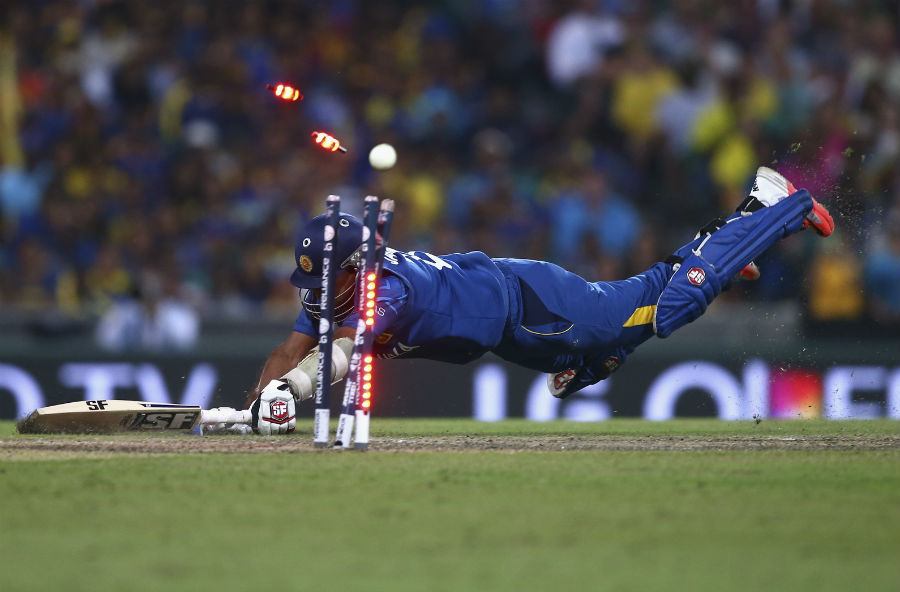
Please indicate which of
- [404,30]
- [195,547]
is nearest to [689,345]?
[404,30]

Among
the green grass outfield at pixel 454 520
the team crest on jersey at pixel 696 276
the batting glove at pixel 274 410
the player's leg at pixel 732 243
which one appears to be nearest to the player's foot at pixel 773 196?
the player's leg at pixel 732 243

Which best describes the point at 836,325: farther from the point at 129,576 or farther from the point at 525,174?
the point at 129,576

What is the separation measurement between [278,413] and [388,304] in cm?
84

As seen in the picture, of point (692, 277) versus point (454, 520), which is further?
point (692, 277)

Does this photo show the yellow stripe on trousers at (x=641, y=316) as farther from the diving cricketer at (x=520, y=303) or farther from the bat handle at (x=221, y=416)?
the bat handle at (x=221, y=416)

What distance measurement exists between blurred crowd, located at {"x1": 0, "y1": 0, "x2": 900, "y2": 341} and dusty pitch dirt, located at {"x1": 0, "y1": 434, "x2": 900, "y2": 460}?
3984 millimetres

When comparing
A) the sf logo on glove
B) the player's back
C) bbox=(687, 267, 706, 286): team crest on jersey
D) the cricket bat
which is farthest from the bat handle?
bbox=(687, 267, 706, 286): team crest on jersey

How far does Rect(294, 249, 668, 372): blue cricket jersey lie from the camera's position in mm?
6941

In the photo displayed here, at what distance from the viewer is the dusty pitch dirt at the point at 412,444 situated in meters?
6.43

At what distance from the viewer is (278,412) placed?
6.91m

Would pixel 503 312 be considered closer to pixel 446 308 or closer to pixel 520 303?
pixel 520 303

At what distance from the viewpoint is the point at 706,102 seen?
13008mm

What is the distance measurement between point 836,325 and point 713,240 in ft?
9.71

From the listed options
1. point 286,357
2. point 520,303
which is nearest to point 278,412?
point 286,357
